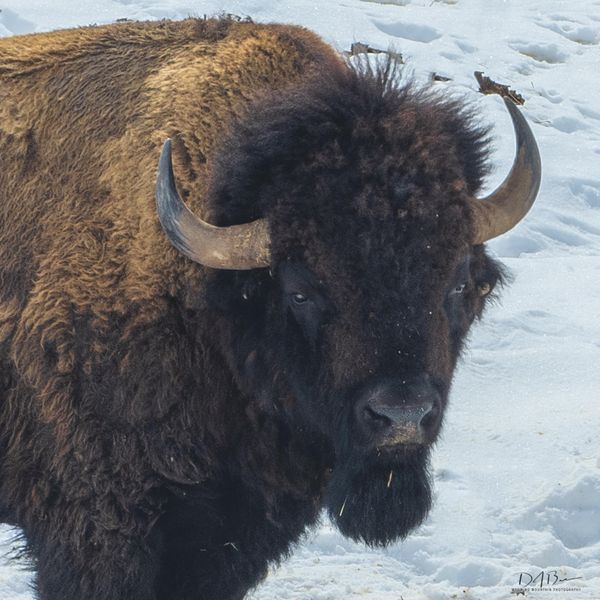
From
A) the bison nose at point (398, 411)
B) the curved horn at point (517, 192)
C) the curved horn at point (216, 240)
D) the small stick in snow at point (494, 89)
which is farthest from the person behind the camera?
the small stick in snow at point (494, 89)

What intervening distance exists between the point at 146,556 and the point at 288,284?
3.60 feet

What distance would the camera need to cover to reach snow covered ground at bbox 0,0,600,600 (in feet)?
16.8

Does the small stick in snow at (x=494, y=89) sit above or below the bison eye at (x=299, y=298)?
below

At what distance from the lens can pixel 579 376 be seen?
262 inches

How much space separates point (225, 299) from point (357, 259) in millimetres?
523

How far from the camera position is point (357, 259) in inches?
142

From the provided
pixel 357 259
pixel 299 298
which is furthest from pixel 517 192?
pixel 299 298

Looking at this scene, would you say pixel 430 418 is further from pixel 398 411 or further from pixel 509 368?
pixel 509 368

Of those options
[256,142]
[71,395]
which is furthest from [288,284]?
[71,395]

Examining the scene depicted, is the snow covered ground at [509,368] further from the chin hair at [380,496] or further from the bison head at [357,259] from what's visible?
the bison head at [357,259]

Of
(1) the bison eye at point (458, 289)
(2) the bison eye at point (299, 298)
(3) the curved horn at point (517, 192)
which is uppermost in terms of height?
(3) the curved horn at point (517, 192)

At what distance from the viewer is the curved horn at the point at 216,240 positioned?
12.2ft

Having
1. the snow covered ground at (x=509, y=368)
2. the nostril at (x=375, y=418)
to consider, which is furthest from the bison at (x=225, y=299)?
the snow covered ground at (x=509, y=368)

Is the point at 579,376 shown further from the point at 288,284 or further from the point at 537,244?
the point at 288,284
